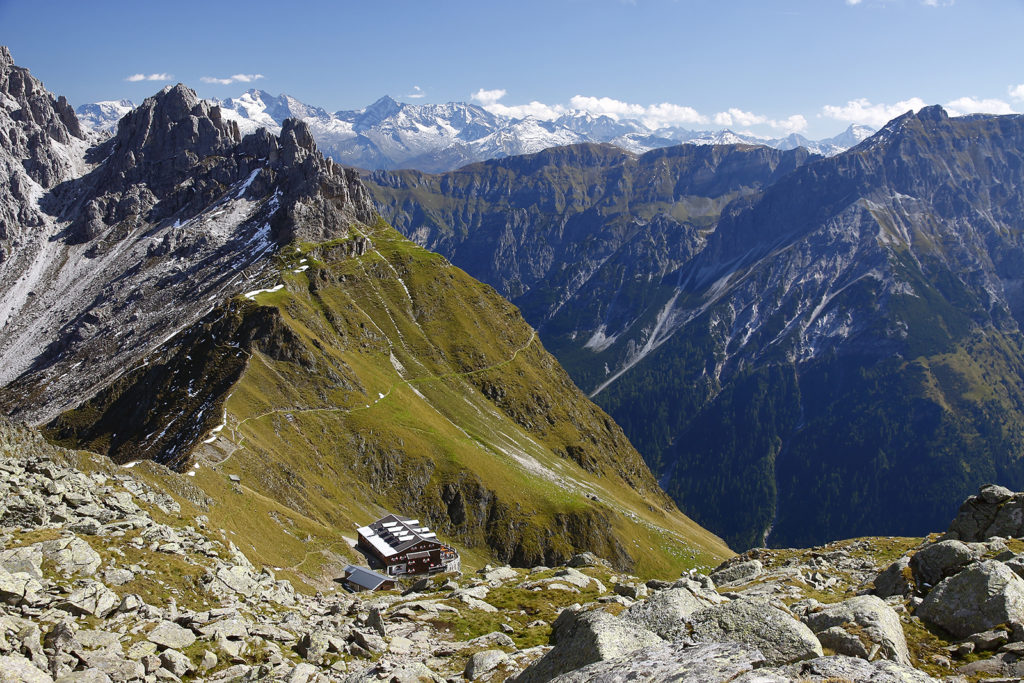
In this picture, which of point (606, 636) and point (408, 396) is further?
point (408, 396)

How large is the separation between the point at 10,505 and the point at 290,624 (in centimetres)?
1724

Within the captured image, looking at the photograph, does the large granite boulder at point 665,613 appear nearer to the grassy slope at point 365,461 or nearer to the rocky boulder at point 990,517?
the rocky boulder at point 990,517

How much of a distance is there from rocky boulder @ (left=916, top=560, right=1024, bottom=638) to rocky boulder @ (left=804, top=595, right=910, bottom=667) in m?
2.58

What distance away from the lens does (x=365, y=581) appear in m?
78.9

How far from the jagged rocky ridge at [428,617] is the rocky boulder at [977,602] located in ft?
0.22

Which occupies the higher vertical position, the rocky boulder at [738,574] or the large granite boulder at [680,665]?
the large granite boulder at [680,665]

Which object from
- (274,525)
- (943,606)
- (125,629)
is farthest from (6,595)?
(274,525)

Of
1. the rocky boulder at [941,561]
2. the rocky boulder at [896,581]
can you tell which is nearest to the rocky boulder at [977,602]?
the rocky boulder at [896,581]

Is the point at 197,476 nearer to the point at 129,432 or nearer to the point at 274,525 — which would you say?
the point at 274,525

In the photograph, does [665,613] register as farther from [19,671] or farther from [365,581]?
[365,581]

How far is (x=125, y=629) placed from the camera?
2703 cm

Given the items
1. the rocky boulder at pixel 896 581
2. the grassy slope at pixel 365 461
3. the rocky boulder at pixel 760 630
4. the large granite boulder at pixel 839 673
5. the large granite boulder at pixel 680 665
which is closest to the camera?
the large granite boulder at pixel 839 673

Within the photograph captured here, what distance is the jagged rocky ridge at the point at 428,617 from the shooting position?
19969mm

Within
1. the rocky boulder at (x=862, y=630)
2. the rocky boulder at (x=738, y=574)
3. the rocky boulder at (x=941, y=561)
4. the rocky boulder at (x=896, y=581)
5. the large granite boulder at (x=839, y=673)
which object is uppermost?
the large granite boulder at (x=839, y=673)
